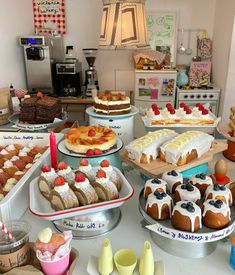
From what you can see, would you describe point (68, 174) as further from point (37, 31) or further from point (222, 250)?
point (37, 31)

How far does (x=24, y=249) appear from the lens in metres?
0.79

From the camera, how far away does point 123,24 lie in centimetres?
143

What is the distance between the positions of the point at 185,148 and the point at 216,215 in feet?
1.23

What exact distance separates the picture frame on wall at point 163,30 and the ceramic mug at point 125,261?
3.11m

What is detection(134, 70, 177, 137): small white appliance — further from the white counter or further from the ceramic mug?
the ceramic mug

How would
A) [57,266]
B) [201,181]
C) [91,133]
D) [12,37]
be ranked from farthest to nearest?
[12,37]
[91,133]
[201,181]
[57,266]

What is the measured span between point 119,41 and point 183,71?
216 cm

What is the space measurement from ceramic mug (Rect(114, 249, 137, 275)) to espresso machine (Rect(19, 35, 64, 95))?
2.65 meters

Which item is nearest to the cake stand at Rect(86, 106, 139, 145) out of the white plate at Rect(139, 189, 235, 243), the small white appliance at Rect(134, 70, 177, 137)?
the white plate at Rect(139, 189, 235, 243)

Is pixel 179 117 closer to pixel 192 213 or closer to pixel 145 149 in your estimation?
pixel 145 149

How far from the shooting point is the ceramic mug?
758 millimetres

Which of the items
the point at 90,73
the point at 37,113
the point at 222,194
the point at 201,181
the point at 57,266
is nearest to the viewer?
the point at 57,266

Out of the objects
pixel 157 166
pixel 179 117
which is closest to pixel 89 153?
pixel 157 166

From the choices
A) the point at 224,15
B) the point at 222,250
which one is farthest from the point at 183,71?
the point at 222,250
